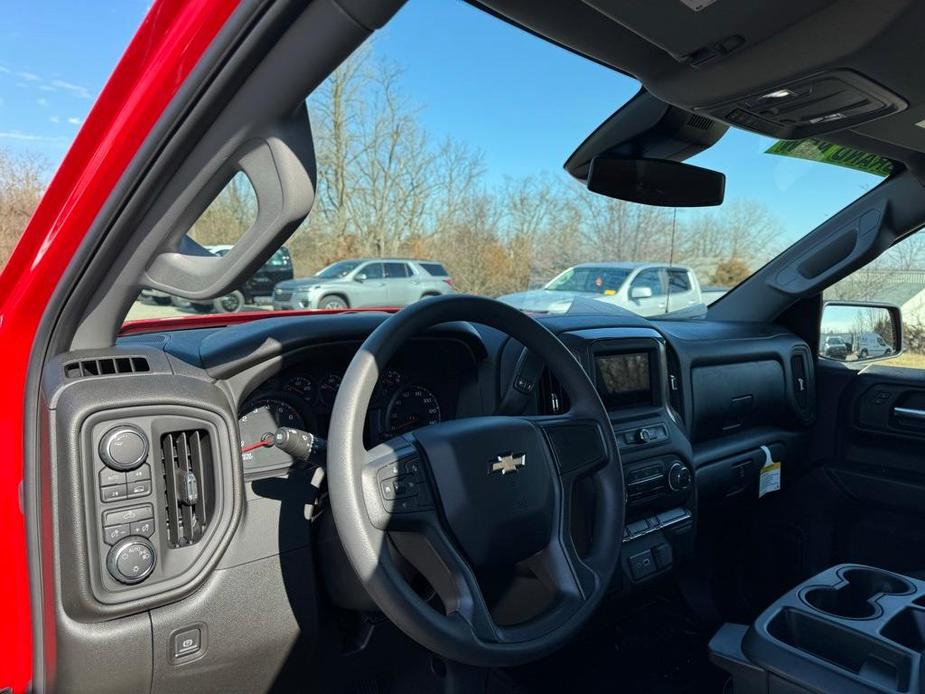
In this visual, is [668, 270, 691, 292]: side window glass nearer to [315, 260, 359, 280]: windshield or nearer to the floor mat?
the floor mat

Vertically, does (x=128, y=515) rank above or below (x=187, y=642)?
above

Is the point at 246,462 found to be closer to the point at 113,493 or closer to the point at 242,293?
the point at 113,493

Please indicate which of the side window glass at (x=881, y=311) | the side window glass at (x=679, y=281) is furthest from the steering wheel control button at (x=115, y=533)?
the side window glass at (x=881, y=311)

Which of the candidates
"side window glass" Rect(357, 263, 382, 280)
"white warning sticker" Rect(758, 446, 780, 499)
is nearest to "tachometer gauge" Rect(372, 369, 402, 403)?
"white warning sticker" Rect(758, 446, 780, 499)

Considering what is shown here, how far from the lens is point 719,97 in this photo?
1495 mm

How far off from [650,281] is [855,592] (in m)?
1.64

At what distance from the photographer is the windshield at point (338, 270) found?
5.76 metres

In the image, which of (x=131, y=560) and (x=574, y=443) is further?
(x=574, y=443)

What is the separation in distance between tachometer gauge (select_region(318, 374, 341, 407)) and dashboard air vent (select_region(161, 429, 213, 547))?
1.35 feet

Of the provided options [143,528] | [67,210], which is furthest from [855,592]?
[67,210]

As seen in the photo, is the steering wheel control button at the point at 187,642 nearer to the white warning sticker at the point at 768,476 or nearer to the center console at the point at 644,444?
the center console at the point at 644,444

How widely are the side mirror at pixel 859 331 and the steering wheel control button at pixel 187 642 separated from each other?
2983 millimetres

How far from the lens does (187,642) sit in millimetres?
1546

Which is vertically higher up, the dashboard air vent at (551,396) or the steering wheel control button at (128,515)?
the dashboard air vent at (551,396)
